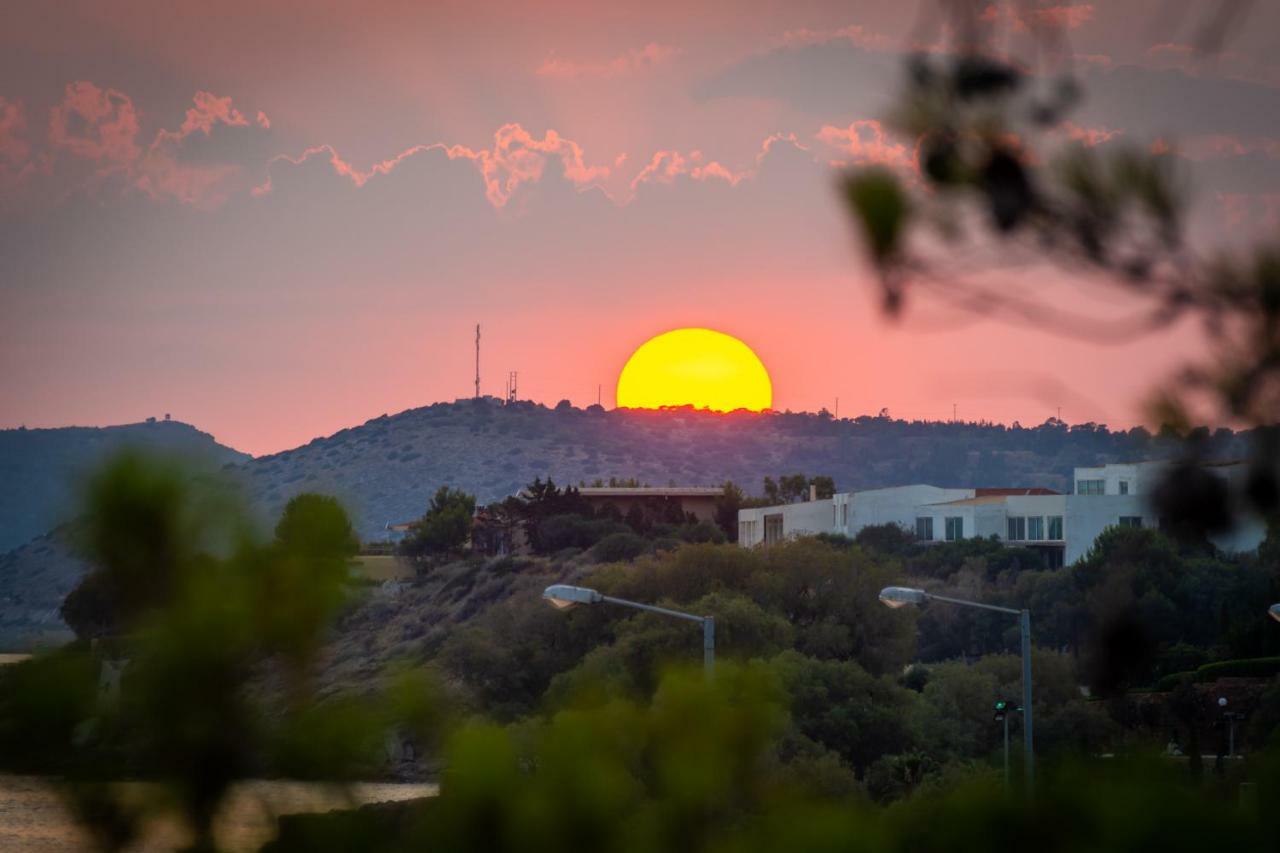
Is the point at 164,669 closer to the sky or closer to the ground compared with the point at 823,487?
closer to the ground

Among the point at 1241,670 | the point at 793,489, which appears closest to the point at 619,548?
the point at 793,489

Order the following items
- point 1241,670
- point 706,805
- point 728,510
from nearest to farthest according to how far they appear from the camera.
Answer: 1. point 706,805
2. point 1241,670
3. point 728,510

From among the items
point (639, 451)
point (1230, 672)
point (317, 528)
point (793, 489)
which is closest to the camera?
point (317, 528)

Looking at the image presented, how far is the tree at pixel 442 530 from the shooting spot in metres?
81.9

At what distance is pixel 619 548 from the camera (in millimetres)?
70125

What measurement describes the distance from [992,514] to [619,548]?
15.0m

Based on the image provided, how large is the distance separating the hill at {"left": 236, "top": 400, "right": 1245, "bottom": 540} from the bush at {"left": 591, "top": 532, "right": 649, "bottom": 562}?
2446 inches

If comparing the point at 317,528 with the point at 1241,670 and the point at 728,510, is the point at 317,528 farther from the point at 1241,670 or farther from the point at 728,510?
the point at 728,510

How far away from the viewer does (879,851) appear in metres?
5.12

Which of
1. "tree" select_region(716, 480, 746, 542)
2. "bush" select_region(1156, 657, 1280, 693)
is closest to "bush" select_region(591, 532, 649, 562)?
"tree" select_region(716, 480, 746, 542)

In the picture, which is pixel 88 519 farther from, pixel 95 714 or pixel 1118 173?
pixel 1118 173

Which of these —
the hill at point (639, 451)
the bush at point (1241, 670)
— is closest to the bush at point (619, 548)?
the bush at point (1241, 670)

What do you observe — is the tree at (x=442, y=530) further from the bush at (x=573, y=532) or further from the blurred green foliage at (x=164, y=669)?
the blurred green foliage at (x=164, y=669)

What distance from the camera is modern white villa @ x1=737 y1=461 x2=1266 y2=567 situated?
61031 millimetres
